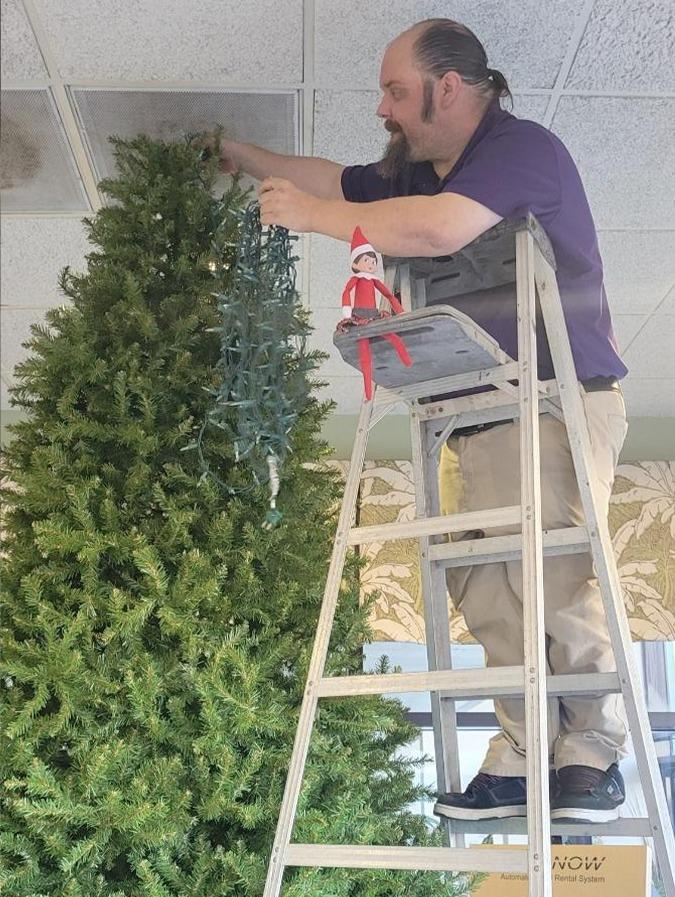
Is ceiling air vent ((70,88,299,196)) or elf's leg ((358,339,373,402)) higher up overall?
ceiling air vent ((70,88,299,196))

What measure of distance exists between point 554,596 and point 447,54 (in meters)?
0.93

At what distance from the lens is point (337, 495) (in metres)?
1.65

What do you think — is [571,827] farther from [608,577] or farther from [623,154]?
[623,154]

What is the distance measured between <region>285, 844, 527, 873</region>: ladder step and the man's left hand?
925 millimetres

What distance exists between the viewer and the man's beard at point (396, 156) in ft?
5.62

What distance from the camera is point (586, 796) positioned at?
54.9 inches

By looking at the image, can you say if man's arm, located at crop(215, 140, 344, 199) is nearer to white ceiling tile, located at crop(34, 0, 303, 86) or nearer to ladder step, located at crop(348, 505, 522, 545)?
white ceiling tile, located at crop(34, 0, 303, 86)

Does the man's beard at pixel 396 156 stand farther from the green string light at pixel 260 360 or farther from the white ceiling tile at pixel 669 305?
the white ceiling tile at pixel 669 305

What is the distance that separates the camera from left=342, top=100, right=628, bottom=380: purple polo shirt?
4.72 ft

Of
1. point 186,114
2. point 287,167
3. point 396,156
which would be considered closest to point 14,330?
point 186,114

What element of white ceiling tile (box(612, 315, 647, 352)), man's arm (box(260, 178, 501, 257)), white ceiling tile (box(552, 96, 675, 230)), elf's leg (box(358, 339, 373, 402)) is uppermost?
white ceiling tile (box(612, 315, 647, 352))

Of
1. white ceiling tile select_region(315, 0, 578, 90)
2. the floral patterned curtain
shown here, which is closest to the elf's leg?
white ceiling tile select_region(315, 0, 578, 90)

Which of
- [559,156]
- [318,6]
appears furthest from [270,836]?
[318,6]

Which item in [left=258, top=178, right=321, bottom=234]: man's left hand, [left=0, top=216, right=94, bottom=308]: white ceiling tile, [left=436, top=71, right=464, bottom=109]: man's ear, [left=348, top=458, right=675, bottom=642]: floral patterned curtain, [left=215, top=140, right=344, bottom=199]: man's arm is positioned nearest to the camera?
[left=258, top=178, right=321, bottom=234]: man's left hand
